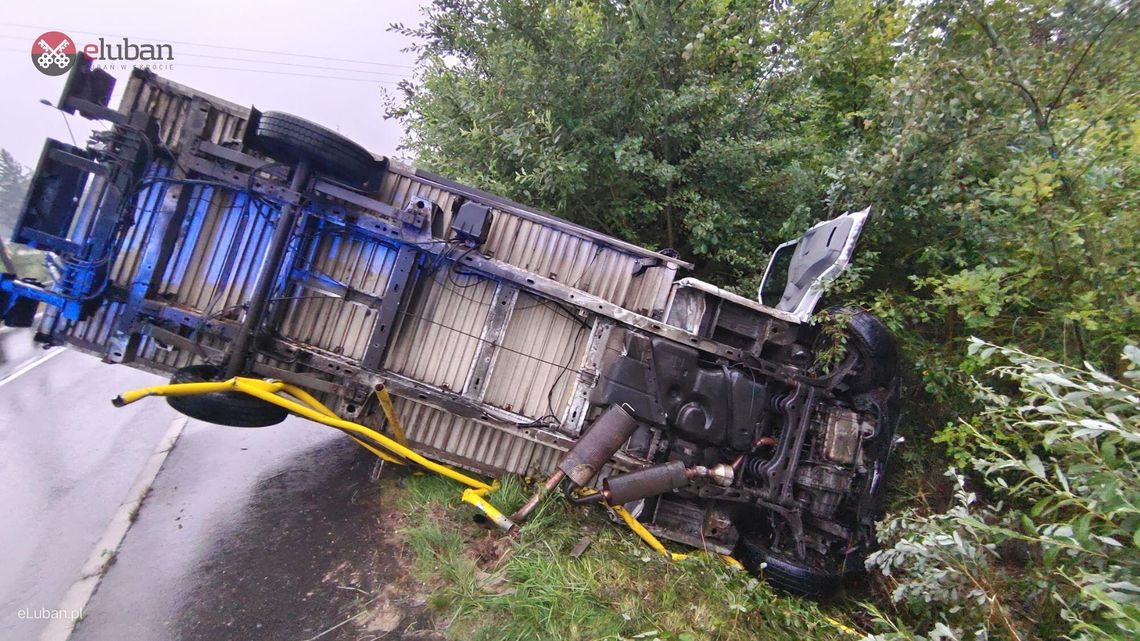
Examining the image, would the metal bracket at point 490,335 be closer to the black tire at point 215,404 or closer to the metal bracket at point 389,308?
the metal bracket at point 389,308

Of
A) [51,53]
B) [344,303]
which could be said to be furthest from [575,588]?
[51,53]

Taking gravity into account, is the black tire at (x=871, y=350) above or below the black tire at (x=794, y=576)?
above

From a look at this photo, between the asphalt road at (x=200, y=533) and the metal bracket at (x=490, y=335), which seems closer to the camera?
the asphalt road at (x=200, y=533)

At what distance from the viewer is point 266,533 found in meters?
4.34

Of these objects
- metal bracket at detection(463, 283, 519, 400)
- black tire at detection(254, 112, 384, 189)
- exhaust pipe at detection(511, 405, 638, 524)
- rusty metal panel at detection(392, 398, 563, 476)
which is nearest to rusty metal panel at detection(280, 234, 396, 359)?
black tire at detection(254, 112, 384, 189)

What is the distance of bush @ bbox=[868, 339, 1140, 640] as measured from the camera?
6.88 ft

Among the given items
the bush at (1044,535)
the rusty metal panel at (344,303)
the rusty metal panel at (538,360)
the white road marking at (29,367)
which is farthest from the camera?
the white road marking at (29,367)

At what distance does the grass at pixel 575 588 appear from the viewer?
10.5 ft

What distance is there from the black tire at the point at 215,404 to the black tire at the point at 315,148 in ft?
5.86

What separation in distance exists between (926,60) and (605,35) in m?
3.31

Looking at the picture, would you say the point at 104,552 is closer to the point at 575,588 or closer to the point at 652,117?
the point at 575,588

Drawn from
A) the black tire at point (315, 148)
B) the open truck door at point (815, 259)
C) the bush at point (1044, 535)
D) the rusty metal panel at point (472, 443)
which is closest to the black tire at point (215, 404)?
the rusty metal panel at point (472, 443)

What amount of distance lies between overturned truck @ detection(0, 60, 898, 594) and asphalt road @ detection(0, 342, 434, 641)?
111 centimetres

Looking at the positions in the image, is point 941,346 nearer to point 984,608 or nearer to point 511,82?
point 984,608
